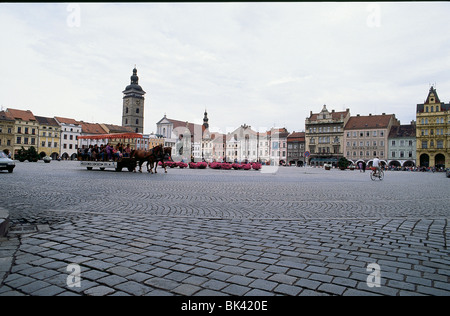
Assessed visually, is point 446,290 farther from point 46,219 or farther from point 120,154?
point 120,154

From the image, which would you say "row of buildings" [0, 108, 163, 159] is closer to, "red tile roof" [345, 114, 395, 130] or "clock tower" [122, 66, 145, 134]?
"clock tower" [122, 66, 145, 134]

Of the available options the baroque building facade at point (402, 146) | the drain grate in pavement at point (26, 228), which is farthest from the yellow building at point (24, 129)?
the baroque building facade at point (402, 146)

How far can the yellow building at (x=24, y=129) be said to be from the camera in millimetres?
85625

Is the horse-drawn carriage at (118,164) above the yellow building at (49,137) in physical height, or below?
below

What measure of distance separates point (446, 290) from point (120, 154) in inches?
954

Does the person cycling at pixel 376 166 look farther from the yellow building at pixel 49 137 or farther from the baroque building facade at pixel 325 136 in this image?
the yellow building at pixel 49 137

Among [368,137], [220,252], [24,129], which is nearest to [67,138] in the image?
[24,129]

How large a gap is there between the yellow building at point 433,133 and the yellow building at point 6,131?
106 meters

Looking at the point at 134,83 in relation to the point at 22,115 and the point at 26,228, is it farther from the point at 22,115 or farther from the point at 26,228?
the point at 26,228

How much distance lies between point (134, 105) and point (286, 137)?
56611 mm

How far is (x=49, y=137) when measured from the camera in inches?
3688
